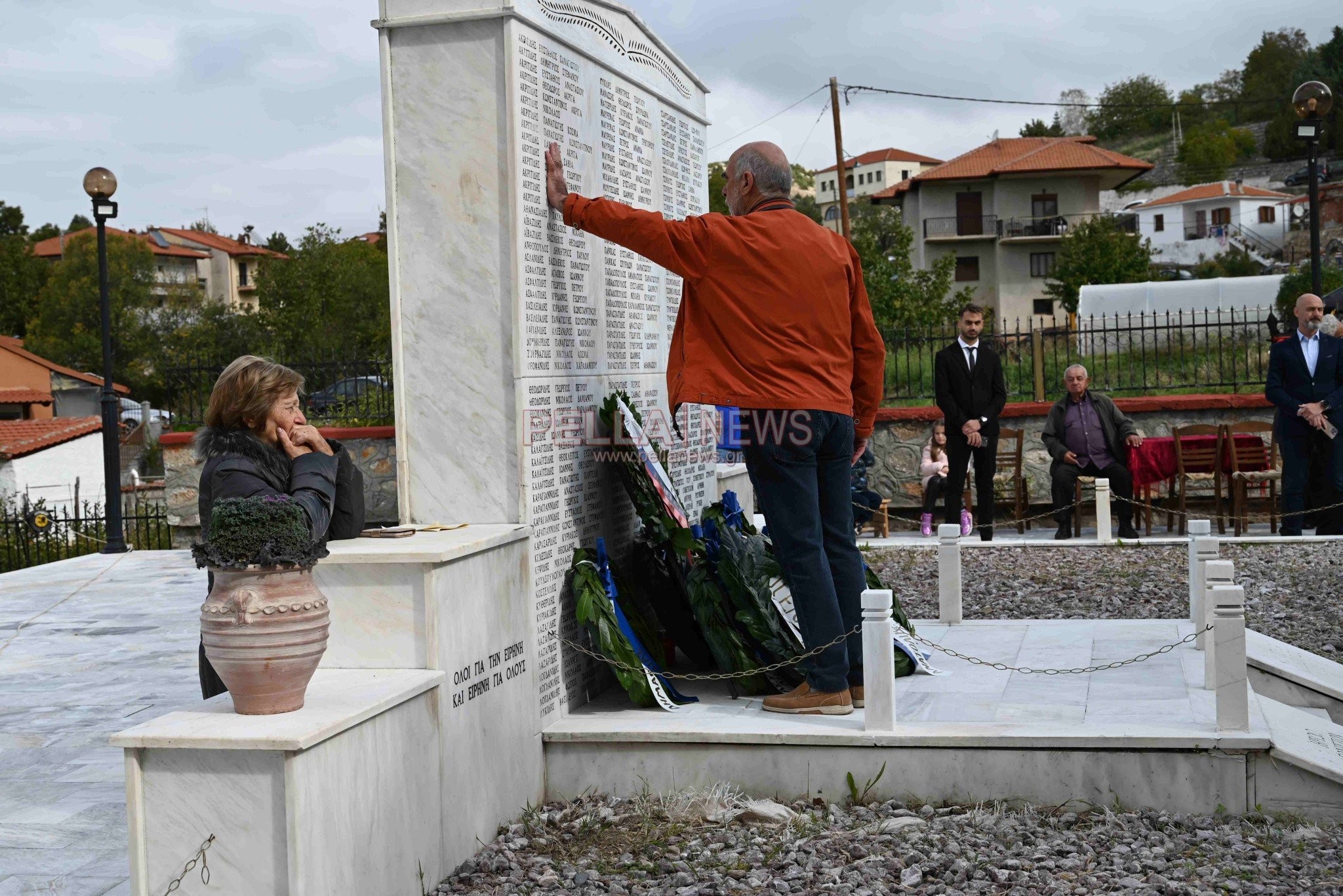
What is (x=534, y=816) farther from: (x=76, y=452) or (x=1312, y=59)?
(x=1312, y=59)

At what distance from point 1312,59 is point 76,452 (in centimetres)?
6980

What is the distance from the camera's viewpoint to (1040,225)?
54.6m

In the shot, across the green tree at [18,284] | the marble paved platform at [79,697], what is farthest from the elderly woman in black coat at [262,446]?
the green tree at [18,284]

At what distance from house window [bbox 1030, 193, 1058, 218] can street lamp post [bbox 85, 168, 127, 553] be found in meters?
46.0

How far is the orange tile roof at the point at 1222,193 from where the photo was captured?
72750mm

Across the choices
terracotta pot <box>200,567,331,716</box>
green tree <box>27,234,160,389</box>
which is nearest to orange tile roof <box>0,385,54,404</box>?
green tree <box>27,234,160,389</box>

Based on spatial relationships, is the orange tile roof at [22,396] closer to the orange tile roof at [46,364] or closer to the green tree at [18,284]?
the orange tile roof at [46,364]

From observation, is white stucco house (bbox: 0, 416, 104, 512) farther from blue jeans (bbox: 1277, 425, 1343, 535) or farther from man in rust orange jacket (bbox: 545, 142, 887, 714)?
man in rust orange jacket (bbox: 545, 142, 887, 714)

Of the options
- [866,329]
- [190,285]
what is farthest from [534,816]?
[190,285]

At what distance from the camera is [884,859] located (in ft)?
13.0

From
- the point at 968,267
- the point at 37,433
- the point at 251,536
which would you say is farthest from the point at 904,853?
the point at 968,267

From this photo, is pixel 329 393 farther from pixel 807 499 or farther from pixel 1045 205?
pixel 1045 205

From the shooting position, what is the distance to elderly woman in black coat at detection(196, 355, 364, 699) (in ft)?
12.8

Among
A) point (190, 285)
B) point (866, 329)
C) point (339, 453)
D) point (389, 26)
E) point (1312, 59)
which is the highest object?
point (1312, 59)
